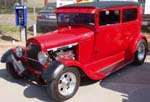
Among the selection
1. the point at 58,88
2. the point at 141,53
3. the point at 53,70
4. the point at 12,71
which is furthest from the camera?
the point at 141,53

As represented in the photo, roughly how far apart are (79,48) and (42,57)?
0.90 metres

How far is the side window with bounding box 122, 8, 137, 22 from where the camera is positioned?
7427 mm

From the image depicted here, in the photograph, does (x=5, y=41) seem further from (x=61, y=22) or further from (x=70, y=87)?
(x=70, y=87)

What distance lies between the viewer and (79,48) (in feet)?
21.2

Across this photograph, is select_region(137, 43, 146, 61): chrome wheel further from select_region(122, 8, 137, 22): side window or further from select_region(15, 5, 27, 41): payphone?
select_region(15, 5, 27, 41): payphone

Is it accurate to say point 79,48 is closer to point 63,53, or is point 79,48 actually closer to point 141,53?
point 63,53

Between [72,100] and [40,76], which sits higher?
[40,76]

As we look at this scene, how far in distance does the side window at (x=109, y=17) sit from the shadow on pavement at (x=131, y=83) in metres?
1.35

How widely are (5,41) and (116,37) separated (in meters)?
5.82

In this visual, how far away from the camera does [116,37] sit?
7.21 meters

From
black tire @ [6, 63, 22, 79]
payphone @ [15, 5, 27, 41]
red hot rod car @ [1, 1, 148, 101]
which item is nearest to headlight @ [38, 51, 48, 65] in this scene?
red hot rod car @ [1, 1, 148, 101]

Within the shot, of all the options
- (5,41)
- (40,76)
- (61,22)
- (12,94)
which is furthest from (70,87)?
(5,41)

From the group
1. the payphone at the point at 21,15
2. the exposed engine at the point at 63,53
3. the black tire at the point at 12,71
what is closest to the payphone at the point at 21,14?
the payphone at the point at 21,15

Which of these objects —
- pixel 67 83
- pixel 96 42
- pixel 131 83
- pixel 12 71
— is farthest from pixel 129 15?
pixel 12 71
